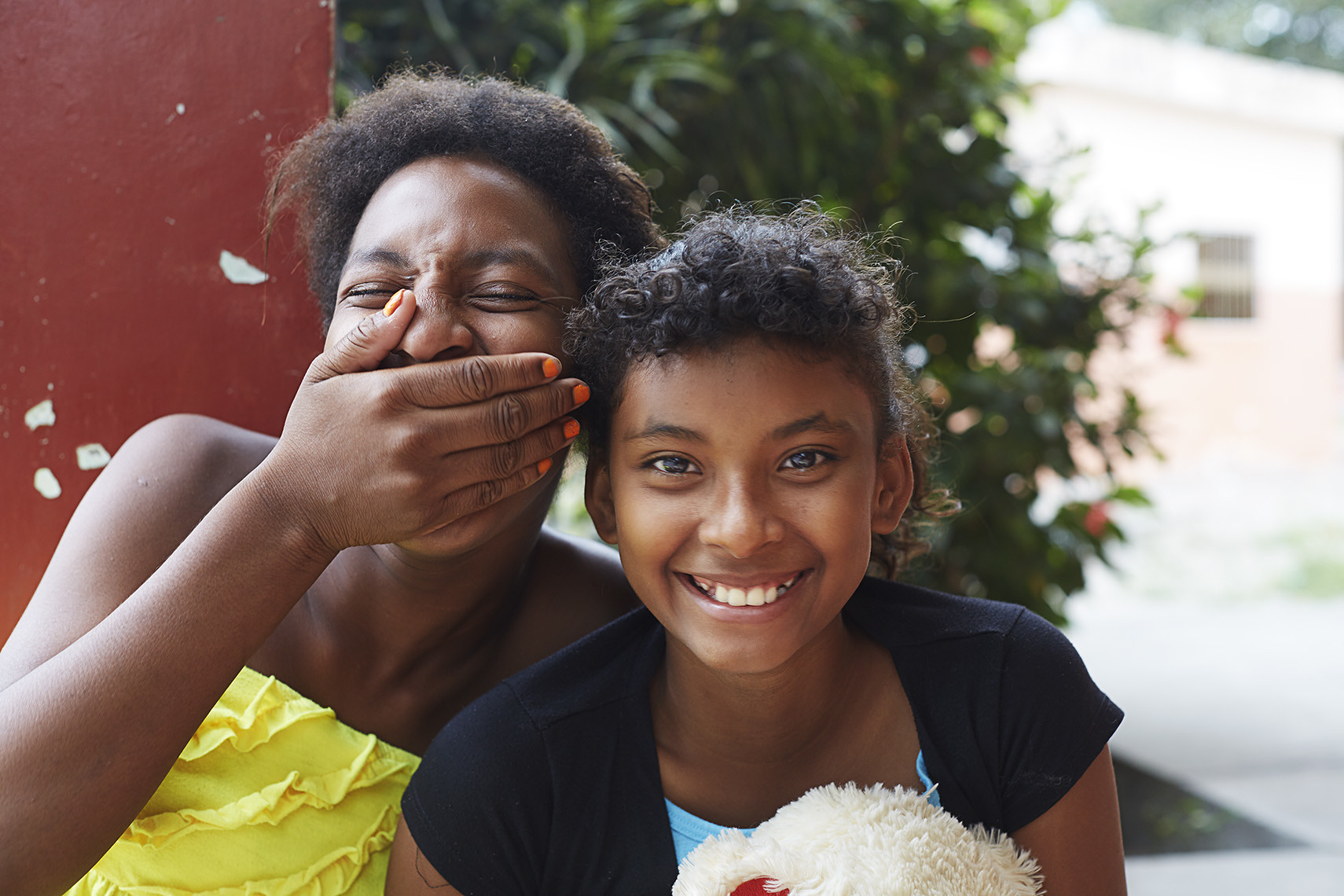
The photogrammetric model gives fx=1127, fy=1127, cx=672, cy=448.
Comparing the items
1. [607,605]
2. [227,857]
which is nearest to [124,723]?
[227,857]

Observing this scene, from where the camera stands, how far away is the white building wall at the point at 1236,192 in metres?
12.6

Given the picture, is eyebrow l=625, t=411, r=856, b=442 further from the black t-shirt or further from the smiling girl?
the black t-shirt

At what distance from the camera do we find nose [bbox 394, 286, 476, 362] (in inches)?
53.1

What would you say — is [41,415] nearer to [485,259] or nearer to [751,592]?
[485,259]

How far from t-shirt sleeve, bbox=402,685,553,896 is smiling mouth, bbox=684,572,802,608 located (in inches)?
12.5

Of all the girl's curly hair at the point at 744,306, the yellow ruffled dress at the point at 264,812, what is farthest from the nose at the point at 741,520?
the yellow ruffled dress at the point at 264,812

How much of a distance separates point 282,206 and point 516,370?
81cm

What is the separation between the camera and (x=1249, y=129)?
44.8 feet

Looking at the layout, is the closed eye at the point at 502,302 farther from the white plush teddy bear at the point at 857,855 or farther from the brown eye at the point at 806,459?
the white plush teddy bear at the point at 857,855

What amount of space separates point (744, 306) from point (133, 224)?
1.09 meters

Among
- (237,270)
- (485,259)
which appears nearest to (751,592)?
(485,259)

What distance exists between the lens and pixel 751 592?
53.8 inches

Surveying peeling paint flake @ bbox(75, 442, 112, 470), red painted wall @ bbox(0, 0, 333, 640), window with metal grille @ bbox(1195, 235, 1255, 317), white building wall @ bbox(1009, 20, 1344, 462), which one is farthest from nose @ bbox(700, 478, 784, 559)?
window with metal grille @ bbox(1195, 235, 1255, 317)

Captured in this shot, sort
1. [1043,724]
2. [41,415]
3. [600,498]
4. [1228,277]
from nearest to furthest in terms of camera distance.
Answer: [1043,724], [600,498], [41,415], [1228,277]
